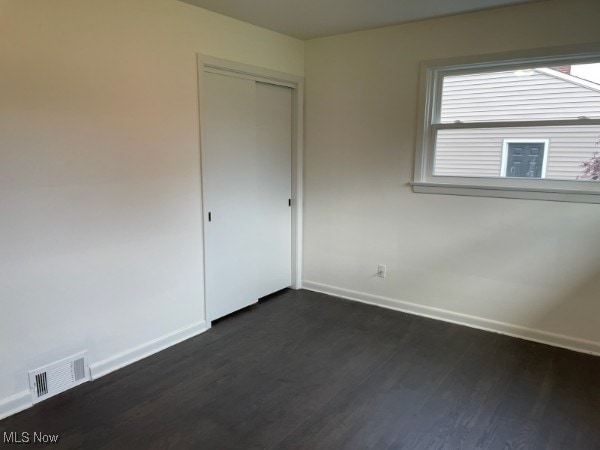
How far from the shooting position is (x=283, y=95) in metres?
3.94

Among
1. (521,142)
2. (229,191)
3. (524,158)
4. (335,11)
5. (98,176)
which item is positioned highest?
(335,11)

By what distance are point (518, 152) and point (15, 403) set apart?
11.8 ft

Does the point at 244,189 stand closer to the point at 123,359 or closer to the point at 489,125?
the point at 123,359

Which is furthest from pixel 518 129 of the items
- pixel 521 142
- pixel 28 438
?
pixel 28 438

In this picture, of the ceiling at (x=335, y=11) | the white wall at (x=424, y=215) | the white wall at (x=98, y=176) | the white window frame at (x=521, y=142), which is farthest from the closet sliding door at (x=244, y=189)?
the white window frame at (x=521, y=142)

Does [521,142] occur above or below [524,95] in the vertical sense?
below

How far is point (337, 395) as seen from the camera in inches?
98.3

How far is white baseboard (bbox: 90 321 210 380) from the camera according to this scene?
8.77 feet

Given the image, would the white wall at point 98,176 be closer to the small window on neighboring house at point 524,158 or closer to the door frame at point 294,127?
the door frame at point 294,127

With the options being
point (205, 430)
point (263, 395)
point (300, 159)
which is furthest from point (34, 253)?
point (300, 159)

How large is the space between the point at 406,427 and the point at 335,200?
224cm

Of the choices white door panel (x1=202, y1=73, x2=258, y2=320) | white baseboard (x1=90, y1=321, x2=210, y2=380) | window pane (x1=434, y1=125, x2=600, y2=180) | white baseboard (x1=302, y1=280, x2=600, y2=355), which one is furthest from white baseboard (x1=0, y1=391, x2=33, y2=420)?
window pane (x1=434, y1=125, x2=600, y2=180)

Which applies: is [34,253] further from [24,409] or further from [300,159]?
[300,159]

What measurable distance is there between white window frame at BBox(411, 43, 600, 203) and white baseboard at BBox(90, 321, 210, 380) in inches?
84.1
